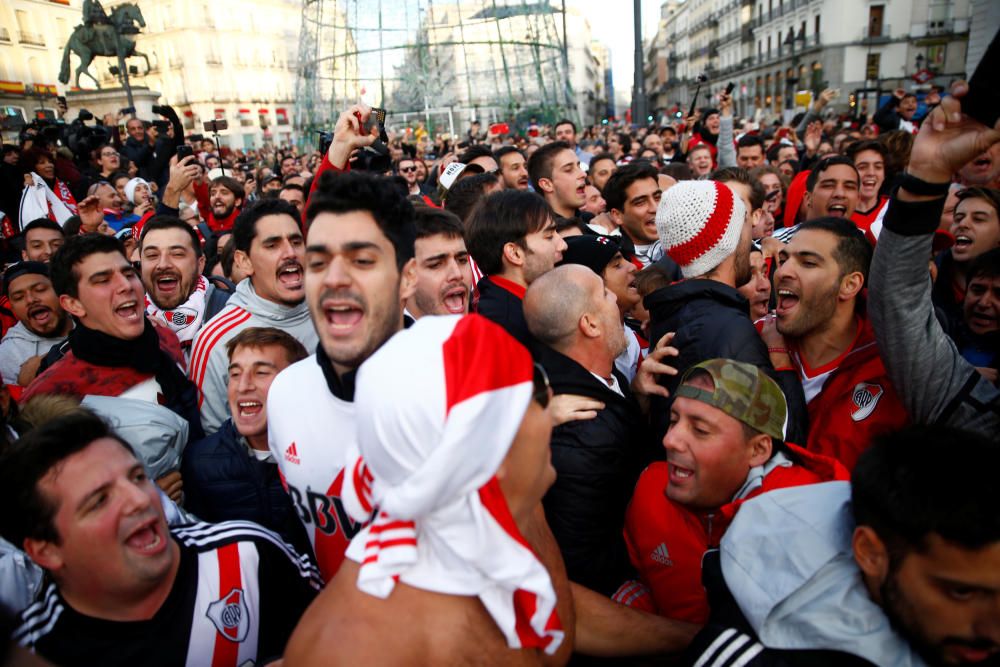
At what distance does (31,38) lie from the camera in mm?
43062

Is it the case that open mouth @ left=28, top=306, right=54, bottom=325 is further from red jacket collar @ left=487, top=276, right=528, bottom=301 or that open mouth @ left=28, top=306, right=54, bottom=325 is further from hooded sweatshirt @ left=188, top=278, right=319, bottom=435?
red jacket collar @ left=487, top=276, right=528, bottom=301

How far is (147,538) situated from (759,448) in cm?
216

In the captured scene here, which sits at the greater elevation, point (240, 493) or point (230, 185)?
point (230, 185)

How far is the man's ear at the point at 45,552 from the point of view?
184 centimetres

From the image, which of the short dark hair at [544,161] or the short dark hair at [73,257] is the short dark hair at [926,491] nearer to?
the short dark hair at [73,257]

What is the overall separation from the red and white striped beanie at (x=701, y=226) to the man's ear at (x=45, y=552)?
2.77 m

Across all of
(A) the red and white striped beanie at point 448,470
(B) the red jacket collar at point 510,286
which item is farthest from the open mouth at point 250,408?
(A) the red and white striped beanie at point 448,470

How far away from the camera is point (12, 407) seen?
317 cm

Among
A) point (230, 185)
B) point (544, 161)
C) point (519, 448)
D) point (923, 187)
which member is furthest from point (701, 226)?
point (230, 185)

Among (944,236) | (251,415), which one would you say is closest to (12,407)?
(251,415)

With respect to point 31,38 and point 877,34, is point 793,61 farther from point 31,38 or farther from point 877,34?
point 31,38

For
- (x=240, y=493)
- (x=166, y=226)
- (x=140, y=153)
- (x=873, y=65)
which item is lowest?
(x=240, y=493)

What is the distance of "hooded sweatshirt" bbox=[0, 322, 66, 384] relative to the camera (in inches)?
166

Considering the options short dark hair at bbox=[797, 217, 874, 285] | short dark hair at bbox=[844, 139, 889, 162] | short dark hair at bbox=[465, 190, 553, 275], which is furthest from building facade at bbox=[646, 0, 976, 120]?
short dark hair at bbox=[797, 217, 874, 285]
